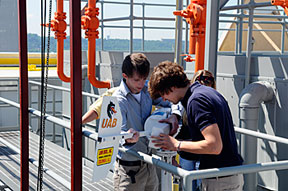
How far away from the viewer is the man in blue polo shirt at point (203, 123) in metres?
1.89

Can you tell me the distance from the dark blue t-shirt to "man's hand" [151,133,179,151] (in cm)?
12

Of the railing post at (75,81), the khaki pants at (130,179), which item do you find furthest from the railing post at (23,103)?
the railing post at (75,81)

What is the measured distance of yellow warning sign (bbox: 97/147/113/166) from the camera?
192cm

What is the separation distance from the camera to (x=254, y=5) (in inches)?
181

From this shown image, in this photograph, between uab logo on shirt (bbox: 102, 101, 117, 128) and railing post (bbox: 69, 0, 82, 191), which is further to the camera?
railing post (bbox: 69, 0, 82, 191)

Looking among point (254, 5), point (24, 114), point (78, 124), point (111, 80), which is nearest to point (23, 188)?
point (24, 114)

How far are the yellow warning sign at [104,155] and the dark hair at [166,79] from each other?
350 mm

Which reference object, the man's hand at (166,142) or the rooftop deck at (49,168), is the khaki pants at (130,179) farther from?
the rooftop deck at (49,168)

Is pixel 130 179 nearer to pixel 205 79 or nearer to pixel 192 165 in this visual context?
pixel 192 165

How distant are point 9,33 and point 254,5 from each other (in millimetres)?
7233

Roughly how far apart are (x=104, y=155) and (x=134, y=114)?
48 centimetres

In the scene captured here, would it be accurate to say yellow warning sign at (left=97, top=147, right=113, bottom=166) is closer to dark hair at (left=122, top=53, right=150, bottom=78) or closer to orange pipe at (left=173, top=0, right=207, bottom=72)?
dark hair at (left=122, top=53, right=150, bottom=78)

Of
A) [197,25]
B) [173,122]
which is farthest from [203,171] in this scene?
[197,25]

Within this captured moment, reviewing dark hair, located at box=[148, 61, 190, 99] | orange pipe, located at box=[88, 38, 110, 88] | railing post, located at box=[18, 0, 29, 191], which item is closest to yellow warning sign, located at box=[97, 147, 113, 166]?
dark hair, located at box=[148, 61, 190, 99]
